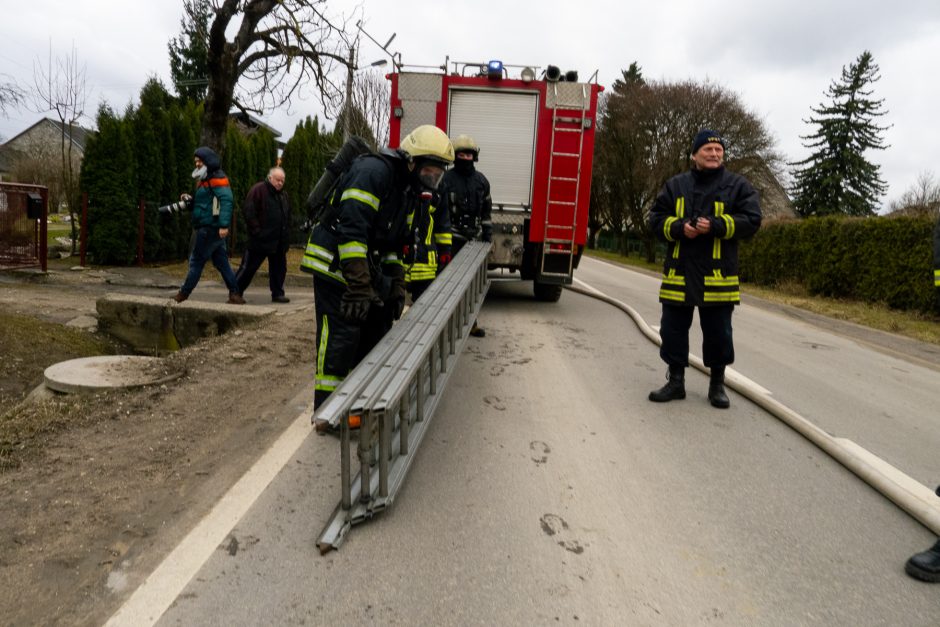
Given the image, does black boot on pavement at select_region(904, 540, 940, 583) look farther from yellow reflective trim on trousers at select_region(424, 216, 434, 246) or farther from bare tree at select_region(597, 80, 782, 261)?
bare tree at select_region(597, 80, 782, 261)

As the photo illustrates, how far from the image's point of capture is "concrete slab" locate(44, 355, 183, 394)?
4.14 m

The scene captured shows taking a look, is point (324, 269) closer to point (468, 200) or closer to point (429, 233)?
point (429, 233)

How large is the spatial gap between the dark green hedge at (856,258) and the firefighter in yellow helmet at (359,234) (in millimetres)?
12238

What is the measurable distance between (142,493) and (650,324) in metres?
6.65

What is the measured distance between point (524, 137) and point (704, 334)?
4645 millimetres

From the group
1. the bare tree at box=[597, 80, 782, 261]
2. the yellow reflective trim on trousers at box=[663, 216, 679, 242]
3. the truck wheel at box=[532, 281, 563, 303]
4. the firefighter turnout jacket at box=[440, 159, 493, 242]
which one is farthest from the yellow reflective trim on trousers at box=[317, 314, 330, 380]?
the bare tree at box=[597, 80, 782, 261]

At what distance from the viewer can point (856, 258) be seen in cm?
1448

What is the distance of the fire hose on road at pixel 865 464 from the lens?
3.01 m

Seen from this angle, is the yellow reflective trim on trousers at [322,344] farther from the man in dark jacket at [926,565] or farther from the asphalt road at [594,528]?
the man in dark jacket at [926,565]

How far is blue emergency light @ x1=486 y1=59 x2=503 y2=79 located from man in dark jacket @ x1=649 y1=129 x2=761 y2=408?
4.32 m

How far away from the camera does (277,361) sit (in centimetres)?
525

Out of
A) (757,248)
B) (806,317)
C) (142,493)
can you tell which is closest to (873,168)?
(757,248)

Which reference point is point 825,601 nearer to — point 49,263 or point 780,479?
point 780,479

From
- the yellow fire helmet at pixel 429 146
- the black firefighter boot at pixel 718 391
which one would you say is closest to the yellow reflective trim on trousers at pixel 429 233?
the yellow fire helmet at pixel 429 146
